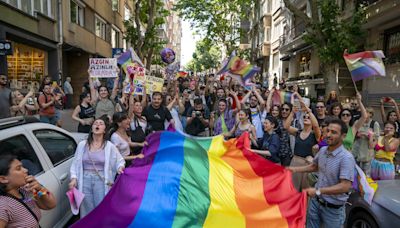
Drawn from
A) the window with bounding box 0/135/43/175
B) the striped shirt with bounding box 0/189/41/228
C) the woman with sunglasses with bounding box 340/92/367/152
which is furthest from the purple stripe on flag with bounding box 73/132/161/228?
the woman with sunglasses with bounding box 340/92/367/152

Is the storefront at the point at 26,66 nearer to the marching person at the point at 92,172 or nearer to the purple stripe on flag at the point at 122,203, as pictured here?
the marching person at the point at 92,172

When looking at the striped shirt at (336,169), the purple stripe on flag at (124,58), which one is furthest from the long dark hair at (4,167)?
the purple stripe on flag at (124,58)

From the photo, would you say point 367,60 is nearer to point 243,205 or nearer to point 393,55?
point 243,205

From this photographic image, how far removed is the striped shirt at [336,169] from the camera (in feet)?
11.4

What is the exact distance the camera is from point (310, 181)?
4941 millimetres

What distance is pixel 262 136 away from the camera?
657cm

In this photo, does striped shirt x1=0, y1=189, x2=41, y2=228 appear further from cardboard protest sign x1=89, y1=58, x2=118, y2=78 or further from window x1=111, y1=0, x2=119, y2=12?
window x1=111, y1=0, x2=119, y2=12

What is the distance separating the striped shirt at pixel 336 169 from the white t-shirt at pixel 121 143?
8.93 ft

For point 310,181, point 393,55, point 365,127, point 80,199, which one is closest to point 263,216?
point 310,181

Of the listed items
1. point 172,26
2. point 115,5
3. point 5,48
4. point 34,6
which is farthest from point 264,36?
point 172,26

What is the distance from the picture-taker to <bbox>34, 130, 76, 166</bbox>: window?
13.7 feet

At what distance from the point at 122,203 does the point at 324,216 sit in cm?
216

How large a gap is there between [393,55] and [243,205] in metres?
12.8

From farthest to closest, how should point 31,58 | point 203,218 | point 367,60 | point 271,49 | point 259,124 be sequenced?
point 271,49 < point 31,58 < point 259,124 < point 367,60 < point 203,218
